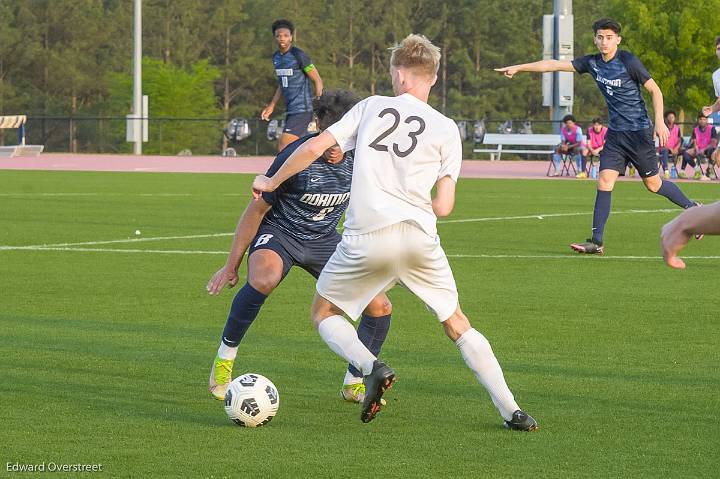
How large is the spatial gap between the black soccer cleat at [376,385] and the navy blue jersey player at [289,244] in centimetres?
96

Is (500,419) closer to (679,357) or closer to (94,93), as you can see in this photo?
(679,357)

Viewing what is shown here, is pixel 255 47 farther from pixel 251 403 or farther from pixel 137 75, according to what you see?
pixel 251 403

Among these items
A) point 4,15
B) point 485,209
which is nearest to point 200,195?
point 485,209

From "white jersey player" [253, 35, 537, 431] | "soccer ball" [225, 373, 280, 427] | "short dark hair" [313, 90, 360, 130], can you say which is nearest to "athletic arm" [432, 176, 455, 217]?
"white jersey player" [253, 35, 537, 431]

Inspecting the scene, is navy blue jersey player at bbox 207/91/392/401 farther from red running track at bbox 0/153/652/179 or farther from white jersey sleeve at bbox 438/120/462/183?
red running track at bbox 0/153/652/179

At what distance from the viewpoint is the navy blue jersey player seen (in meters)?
7.07

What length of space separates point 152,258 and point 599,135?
21.9m

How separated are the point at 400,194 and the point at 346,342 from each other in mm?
717

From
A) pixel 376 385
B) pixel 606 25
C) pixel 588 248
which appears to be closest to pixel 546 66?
pixel 606 25

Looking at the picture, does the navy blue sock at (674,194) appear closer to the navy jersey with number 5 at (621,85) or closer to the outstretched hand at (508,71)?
the navy jersey with number 5 at (621,85)

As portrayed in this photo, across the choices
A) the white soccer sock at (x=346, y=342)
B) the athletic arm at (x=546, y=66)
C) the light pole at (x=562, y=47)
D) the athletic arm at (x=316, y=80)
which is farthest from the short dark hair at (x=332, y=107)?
the light pole at (x=562, y=47)

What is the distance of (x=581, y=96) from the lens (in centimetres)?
8425

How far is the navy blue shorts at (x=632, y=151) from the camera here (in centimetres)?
1486

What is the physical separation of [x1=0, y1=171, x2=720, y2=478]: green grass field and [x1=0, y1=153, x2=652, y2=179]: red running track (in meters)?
23.8
